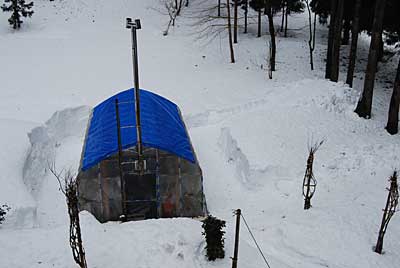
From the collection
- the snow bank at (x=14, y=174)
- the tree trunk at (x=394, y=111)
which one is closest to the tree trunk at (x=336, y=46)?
the tree trunk at (x=394, y=111)

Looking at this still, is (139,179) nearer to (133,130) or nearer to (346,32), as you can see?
(133,130)

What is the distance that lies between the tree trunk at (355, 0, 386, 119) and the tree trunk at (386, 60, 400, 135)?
3.21 feet

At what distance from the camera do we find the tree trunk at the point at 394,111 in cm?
1572

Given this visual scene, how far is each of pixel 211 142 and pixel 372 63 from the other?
7.16 metres

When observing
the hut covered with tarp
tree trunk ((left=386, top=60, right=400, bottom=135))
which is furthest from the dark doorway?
tree trunk ((left=386, top=60, right=400, bottom=135))

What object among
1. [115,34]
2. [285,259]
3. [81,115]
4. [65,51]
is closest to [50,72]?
[65,51]

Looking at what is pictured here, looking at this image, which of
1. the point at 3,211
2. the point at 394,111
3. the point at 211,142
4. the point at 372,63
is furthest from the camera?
the point at 211,142

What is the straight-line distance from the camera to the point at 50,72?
22.0 metres

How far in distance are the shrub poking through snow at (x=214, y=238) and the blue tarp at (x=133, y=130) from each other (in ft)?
10.6

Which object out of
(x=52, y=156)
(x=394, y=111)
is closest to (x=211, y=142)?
(x=52, y=156)

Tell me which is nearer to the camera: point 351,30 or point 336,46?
point 336,46

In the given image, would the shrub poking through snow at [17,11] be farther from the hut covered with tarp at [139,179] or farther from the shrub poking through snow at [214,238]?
the shrub poking through snow at [214,238]

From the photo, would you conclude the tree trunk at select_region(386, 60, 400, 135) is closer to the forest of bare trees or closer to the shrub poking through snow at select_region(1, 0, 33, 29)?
the forest of bare trees

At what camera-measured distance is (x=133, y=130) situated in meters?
12.2
